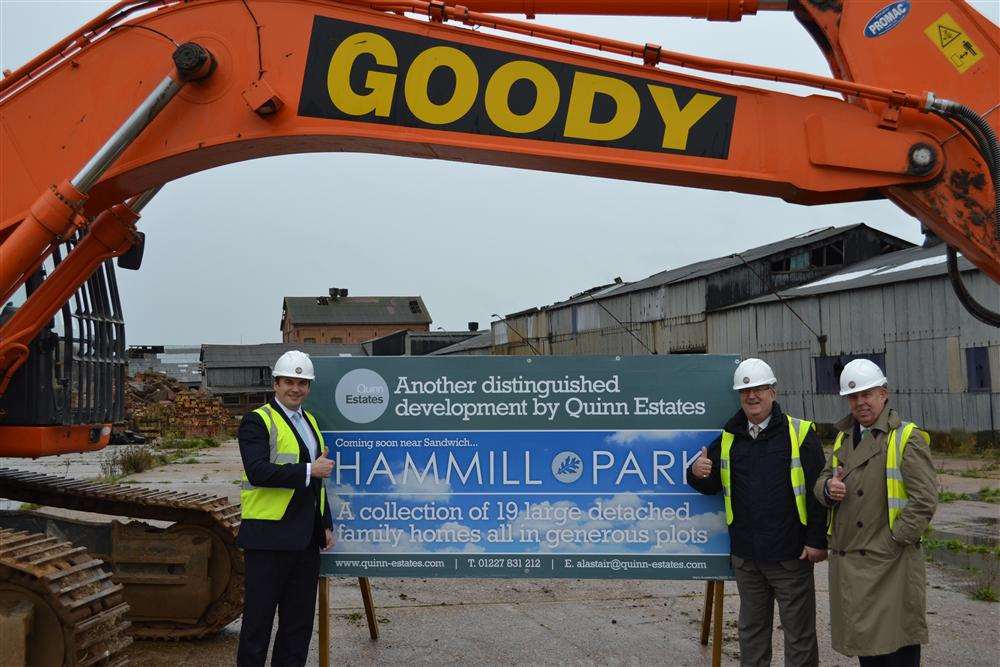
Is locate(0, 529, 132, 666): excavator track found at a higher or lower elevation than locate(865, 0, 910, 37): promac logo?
lower

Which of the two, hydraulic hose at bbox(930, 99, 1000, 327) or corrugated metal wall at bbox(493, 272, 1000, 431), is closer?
hydraulic hose at bbox(930, 99, 1000, 327)

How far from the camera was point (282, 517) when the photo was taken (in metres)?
5.05

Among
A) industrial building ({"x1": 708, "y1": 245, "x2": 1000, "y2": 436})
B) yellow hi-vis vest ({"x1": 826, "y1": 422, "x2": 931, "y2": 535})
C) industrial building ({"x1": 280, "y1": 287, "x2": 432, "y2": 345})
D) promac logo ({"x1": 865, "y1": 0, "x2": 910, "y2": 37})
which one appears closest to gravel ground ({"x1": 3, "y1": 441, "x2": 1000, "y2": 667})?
yellow hi-vis vest ({"x1": 826, "y1": 422, "x2": 931, "y2": 535})

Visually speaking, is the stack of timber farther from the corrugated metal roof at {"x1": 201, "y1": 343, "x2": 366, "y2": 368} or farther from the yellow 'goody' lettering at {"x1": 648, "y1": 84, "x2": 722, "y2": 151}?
the yellow 'goody' lettering at {"x1": 648, "y1": 84, "x2": 722, "y2": 151}

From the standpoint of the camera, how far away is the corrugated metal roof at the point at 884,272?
77.0 ft

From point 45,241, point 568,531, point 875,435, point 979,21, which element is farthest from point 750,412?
point 45,241

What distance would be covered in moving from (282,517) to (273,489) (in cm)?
17

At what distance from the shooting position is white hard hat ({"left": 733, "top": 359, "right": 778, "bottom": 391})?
16.8ft

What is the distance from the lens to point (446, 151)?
5043 millimetres

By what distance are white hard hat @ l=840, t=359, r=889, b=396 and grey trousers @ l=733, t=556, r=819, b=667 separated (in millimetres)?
1021

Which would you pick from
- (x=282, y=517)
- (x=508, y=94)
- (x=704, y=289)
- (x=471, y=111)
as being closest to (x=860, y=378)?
(x=508, y=94)

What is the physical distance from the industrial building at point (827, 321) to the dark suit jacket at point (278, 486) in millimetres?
10856

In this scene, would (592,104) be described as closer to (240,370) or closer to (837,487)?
(837,487)

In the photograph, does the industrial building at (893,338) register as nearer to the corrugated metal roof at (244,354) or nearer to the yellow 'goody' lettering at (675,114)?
the yellow 'goody' lettering at (675,114)
